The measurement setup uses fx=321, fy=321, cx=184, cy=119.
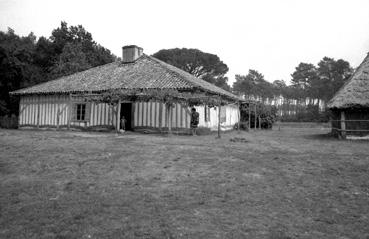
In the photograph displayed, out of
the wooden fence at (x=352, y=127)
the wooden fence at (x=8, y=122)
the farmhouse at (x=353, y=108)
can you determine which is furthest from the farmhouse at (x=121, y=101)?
the wooden fence at (x=352, y=127)

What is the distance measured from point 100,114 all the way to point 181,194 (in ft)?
46.2

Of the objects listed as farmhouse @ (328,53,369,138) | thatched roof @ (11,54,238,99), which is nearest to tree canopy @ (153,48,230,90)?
thatched roof @ (11,54,238,99)

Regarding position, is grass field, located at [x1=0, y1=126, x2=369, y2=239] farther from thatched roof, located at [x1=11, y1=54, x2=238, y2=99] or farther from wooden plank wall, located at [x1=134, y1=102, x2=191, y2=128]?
thatched roof, located at [x1=11, y1=54, x2=238, y2=99]

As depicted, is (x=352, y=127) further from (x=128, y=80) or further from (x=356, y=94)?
(x=128, y=80)

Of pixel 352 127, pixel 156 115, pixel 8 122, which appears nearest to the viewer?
pixel 352 127

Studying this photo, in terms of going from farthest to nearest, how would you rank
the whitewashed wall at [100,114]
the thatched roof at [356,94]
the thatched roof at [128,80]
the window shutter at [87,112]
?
the window shutter at [87,112]
the thatched roof at [128,80]
the whitewashed wall at [100,114]
the thatched roof at [356,94]

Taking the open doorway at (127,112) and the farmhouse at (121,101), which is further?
the open doorway at (127,112)

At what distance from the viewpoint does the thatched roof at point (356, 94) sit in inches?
593

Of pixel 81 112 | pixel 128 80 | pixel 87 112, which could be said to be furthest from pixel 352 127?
pixel 81 112

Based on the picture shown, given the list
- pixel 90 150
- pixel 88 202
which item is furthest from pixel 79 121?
pixel 88 202

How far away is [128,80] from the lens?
63.8 ft

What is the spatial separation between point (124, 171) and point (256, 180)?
9.75 feet

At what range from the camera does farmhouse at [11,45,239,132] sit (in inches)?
668

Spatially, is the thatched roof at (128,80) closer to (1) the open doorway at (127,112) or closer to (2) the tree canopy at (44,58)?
(1) the open doorway at (127,112)
